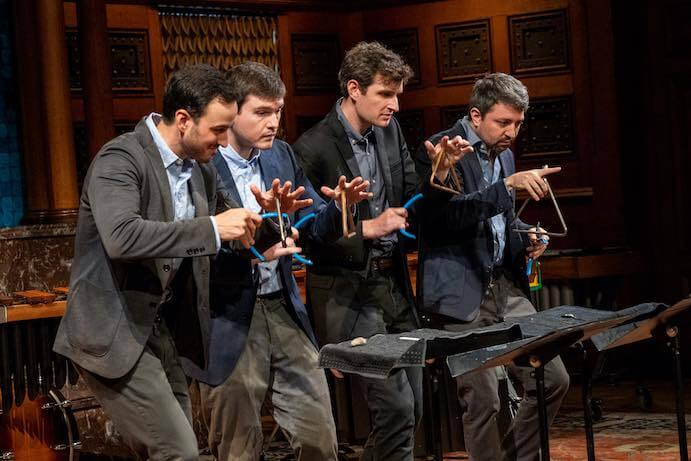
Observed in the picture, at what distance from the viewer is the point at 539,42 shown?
758 centimetres

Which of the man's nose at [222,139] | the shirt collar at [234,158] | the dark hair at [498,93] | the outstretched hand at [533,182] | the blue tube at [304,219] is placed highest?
the dark hair at [498,93]

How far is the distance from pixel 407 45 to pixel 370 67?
11.4 ft

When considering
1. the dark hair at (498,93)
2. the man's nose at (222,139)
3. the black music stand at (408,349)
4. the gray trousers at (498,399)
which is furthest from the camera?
the dark hair at (498,93)

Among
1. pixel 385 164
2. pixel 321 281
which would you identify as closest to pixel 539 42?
pixel 385 164

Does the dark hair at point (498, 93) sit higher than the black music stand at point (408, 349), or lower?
higher

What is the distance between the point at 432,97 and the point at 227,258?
13.6 feet

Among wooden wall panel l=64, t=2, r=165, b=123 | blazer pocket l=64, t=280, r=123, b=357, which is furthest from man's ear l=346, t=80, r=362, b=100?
wooden wall panel l=64, t=2, r=165, b=123

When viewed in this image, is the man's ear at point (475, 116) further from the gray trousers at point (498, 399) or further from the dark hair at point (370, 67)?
the gray trousers at point (498, 399)

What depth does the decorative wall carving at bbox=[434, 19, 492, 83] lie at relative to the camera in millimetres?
7676

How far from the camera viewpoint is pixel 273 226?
3.84 m

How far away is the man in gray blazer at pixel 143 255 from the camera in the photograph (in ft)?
10.9

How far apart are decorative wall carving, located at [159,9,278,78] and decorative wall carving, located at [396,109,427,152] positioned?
1.02 m

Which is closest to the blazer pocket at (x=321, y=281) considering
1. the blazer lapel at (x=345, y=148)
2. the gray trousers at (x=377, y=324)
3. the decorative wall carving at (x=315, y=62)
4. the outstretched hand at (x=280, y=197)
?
the gray trousers at (x=377, y=324)

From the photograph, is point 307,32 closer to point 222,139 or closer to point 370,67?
point 370,67
